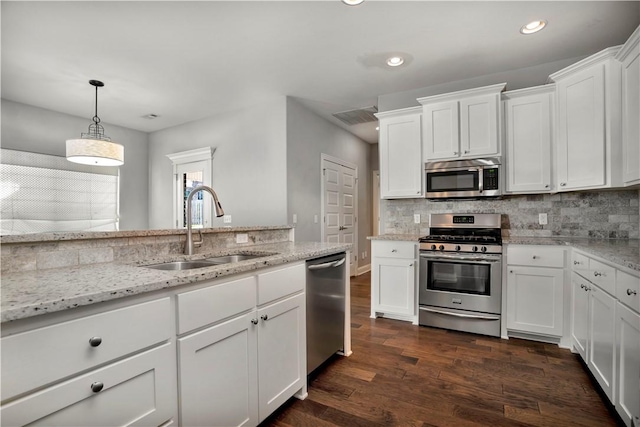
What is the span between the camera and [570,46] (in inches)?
111

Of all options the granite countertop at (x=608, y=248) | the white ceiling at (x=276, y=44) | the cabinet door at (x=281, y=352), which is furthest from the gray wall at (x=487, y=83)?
the cabinet door at (x=281, y=352)

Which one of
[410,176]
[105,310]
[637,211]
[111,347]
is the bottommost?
[111,347]

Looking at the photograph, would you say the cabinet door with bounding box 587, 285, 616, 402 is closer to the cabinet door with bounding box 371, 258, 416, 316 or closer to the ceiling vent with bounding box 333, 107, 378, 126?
the cabinet door with bounding box 371, 258, 416, 316

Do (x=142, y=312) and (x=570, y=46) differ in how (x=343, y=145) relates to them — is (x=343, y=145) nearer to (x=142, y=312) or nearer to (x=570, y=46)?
(x=570, y=46)

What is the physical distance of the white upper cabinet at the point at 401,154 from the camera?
3498 mm

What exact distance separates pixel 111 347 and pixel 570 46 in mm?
3995

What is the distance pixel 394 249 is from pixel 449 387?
4.89 ft

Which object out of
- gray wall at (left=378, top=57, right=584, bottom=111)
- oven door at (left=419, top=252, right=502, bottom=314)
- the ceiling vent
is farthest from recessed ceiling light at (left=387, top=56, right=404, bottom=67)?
oven door at (left=419, top=252, right=502, bottom=314)

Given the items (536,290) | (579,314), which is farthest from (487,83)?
(579,314)

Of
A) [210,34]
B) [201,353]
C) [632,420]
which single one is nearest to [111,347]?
[201,353]

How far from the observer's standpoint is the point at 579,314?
2328 millimetres

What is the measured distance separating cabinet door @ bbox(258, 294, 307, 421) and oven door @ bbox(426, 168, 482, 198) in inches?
82.2

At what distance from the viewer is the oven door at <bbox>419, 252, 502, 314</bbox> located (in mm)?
2861

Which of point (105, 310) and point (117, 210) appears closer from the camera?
point (105, 310)
